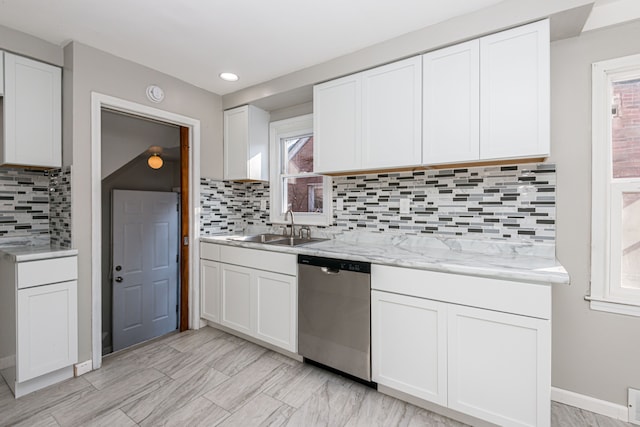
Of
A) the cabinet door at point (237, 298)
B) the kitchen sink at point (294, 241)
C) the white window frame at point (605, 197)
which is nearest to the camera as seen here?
the white window frame at point (605, 197)

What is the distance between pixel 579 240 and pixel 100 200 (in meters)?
3.28

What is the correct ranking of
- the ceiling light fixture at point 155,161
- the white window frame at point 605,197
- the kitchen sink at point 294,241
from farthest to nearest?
the ceiling light fixture at point 155,161
the kitchen sink at point 294,241
the white window frame at point 605,197

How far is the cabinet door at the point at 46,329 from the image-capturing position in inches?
75.7

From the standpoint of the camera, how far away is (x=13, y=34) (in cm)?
205

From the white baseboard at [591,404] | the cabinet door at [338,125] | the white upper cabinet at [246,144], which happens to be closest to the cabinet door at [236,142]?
the white upper cabinet at [246,144]

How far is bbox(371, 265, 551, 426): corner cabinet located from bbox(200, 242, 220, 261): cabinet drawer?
1605mm

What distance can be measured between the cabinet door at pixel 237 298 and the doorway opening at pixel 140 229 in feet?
1.69

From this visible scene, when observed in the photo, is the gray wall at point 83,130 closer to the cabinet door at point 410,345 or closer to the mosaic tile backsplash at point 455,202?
the mosaic tile backsplash at point 455,202

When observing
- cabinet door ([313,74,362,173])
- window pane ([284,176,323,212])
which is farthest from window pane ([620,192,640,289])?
window pane ([284,176,323,212])

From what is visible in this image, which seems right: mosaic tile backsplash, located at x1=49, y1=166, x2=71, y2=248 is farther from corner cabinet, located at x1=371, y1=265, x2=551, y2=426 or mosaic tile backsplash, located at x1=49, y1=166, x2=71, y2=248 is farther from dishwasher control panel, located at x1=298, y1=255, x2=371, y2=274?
corner cabinet, located at x1=371, y1=265, x2=551, y2=426

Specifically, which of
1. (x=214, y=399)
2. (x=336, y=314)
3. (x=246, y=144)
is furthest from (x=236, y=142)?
(x=214, y=399)

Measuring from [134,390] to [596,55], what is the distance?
11.6ft

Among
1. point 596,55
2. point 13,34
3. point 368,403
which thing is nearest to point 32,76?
point 13,34

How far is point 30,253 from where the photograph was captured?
6.50 feet
